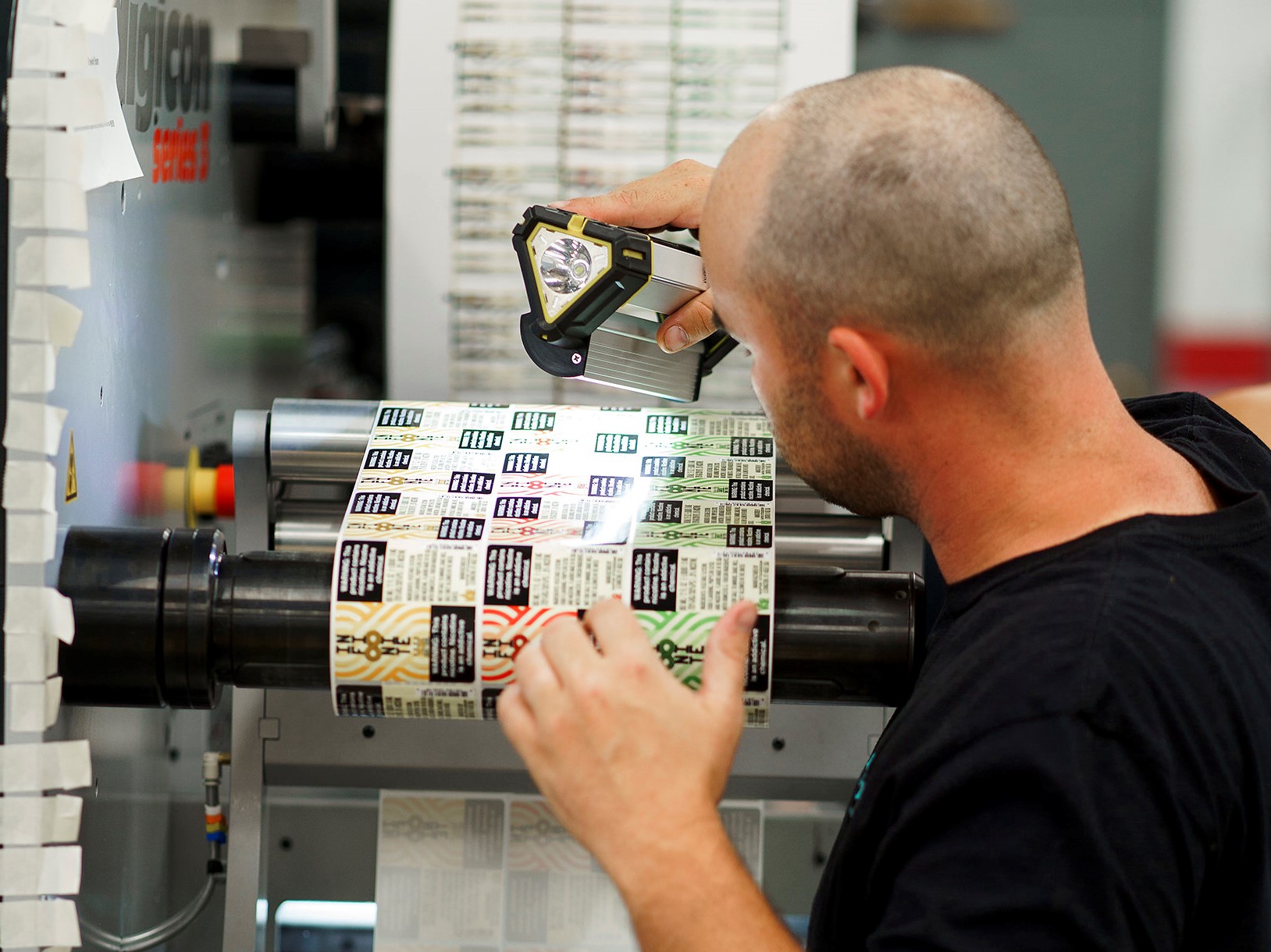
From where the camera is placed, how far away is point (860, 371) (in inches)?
30.6

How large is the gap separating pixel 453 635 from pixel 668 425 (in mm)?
309

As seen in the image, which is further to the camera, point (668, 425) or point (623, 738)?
point (668, 425)

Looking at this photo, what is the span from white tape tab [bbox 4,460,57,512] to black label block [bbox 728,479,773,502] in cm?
51

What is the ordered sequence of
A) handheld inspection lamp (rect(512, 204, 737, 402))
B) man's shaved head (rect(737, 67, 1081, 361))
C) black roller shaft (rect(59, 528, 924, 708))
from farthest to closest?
1. handheld inspection lamp (rect(512, 204, 737, 402))
2. black roller shaft (rect(59, 528, 924, 708))
3. man's shaved head (rect(737, 67, 1081, 361))

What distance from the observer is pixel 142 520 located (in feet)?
3.60

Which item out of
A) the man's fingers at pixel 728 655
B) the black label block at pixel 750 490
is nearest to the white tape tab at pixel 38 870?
the man's fingers at pixel 728 655

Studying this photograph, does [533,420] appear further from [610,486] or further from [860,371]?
[860,371]

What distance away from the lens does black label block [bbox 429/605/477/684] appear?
870mm

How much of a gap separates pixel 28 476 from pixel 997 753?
2.08 feet

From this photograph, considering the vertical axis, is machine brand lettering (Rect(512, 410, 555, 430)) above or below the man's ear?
below

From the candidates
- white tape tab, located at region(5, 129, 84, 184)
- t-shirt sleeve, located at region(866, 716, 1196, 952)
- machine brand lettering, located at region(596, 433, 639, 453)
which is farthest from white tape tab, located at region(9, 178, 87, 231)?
t-shirt sleeve, located at region(866, 716, 1196, 952)

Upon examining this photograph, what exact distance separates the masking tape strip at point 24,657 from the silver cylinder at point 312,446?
0.28 m

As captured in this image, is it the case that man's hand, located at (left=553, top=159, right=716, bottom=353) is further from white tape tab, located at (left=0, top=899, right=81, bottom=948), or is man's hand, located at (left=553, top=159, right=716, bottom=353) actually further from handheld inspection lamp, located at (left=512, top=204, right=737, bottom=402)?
white tape tab, located at (left=0, top=899, right=81, bottom=948)

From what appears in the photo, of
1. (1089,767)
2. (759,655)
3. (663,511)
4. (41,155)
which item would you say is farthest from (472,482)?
(1089,767)
